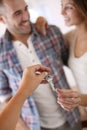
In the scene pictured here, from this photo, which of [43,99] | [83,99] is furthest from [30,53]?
[83,99]

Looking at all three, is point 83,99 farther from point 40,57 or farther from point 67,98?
point 40,57

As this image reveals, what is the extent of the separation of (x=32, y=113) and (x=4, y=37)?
0.47 m

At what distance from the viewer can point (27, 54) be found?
1.40m

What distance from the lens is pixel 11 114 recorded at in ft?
3.14

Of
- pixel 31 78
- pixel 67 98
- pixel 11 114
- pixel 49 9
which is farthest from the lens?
pixel 49 9

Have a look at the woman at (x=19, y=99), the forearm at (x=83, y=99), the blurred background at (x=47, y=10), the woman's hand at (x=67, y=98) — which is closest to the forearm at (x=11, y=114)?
the woman at (x=19, y=99)

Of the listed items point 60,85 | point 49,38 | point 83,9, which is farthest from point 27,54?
point 83,9

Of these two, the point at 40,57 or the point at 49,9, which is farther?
the point at 49,9

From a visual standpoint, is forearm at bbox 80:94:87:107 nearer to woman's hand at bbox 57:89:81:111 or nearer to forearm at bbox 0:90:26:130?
woman's hand at bbox 57:89:81:111

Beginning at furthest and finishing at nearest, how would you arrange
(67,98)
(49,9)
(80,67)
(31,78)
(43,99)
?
(49,9) < (43,99) < (80,67) < (67,98) < (31,78)

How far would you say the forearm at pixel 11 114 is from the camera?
93 centimetres

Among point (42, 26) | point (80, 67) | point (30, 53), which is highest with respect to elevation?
point (42, 26)

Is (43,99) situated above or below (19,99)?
below

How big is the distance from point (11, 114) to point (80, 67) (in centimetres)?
51
